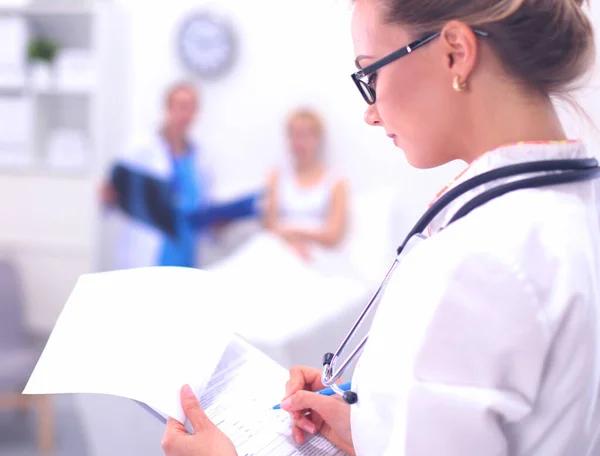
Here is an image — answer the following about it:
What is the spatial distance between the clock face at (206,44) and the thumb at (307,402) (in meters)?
2.96

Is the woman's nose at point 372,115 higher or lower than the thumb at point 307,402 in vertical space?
higher

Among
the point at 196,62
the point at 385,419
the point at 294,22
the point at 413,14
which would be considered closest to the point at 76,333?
the point at 385,419

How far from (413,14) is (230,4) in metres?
3.04

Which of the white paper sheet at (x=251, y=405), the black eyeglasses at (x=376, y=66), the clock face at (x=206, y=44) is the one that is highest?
the clock face at (x=206, y=44)

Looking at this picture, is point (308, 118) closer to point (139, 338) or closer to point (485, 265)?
point (139, 338)

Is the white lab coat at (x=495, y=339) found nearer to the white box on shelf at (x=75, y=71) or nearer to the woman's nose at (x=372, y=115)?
the woman's nose at (x=372, y=115)

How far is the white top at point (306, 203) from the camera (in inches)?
127

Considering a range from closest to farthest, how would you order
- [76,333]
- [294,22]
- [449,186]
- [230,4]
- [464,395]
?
[464,395], [449,186], [76,333], [294,22], [230,4]

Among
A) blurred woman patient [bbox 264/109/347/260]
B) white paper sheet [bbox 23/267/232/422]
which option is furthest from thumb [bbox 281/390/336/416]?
blurred woman patient [bbox 264/109/347/260]

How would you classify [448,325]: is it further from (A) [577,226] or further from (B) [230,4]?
(B) [230,4]

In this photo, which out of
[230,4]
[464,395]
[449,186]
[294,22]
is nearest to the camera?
[464,395]

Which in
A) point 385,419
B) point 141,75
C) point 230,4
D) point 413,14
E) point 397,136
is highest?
point 230,4

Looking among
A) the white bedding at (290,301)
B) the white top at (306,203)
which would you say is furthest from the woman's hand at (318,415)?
the white top at (306,203)

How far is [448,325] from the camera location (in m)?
0.57
